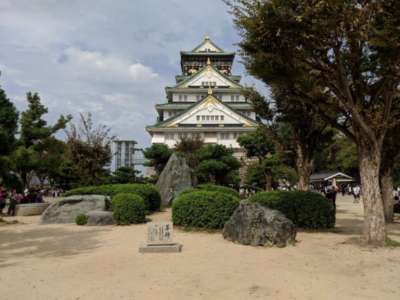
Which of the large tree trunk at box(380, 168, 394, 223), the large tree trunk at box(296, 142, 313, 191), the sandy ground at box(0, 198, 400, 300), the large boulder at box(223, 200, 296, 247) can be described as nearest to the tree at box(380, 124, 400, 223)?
the large tree trunk at box(380, 168, 394, 223)

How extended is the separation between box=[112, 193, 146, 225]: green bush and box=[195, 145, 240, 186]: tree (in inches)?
584

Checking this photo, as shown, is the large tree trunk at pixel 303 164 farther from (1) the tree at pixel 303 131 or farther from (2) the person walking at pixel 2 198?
(2) the person walking at pixel 2 198

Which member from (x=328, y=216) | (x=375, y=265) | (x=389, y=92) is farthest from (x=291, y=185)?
(x=375, y=265)

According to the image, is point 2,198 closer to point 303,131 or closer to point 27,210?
point 27,210

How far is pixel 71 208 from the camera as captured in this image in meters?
15.7

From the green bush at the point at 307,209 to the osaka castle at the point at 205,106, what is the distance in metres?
28.1

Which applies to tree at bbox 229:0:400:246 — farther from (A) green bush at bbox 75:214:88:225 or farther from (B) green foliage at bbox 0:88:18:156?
(B) green foliage at bbox 0:88:18:156

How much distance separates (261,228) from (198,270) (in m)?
2.96

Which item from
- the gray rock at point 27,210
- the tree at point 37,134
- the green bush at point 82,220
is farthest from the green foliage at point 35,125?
the green bush at point 82,220

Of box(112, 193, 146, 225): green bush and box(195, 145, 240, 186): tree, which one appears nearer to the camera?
box(112, 193, 146, 225): green bush

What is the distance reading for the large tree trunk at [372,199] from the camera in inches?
376

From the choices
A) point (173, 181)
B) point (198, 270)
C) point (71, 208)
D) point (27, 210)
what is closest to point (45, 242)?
point (71, 208)

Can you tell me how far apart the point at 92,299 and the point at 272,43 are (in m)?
7.21

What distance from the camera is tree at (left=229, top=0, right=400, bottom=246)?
8945 mm
